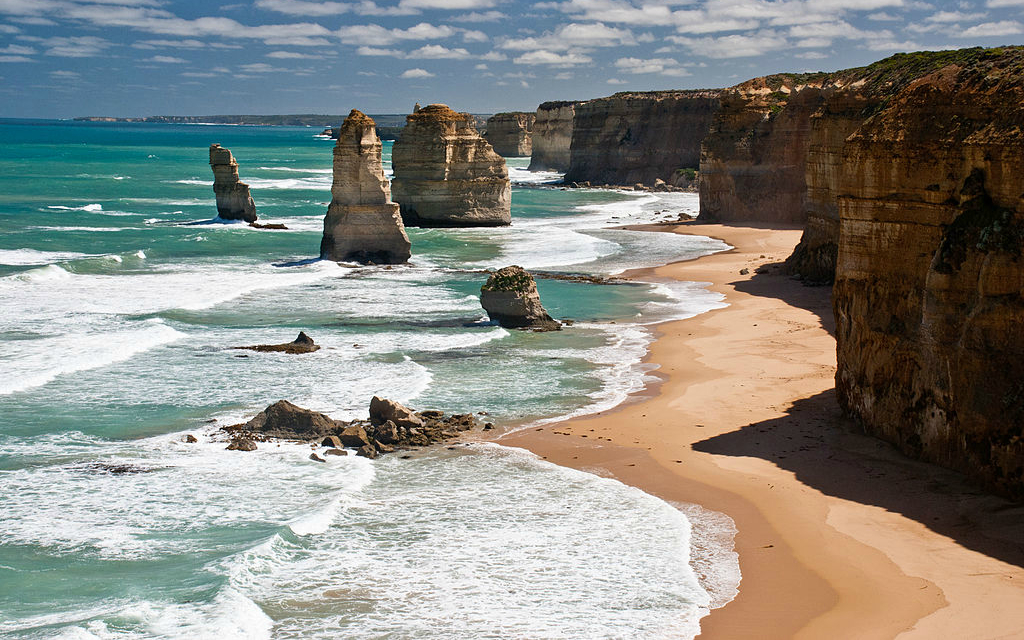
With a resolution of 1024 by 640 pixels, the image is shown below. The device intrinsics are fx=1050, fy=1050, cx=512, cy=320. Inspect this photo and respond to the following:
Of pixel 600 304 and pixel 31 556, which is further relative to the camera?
pixel 600 304

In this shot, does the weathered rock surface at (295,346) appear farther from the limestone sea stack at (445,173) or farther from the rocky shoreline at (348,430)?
the limestone sea stack at (445,173)

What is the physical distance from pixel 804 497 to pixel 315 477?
6.84m

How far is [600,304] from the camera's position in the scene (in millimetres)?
30828

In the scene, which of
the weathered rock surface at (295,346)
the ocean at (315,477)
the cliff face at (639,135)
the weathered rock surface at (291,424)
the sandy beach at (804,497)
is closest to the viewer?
the sandy beach at (804,497)

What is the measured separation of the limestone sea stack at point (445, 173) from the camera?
50.8 metres

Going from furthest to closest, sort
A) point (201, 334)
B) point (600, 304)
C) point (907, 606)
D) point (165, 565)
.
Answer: point (600, 304)
point (201, 334)
point (165, 565)
point (907, 606)

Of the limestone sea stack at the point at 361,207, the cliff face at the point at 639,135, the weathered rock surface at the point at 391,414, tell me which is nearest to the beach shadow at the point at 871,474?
the weathered rock surface at the point at 391,414

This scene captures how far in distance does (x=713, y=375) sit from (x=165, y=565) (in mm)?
12138

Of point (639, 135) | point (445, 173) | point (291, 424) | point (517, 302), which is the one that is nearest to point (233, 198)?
point (445, 173)

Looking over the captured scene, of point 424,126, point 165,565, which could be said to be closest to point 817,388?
point 165,565

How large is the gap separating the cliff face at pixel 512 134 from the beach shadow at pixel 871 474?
12194 centimetres

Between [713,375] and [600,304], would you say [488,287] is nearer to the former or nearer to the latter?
[600,304]

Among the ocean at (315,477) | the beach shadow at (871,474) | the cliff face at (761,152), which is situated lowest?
the ocean at (315,477)

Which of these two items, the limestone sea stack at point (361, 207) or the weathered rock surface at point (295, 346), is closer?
the weathered rock surface at point (295, 346)
